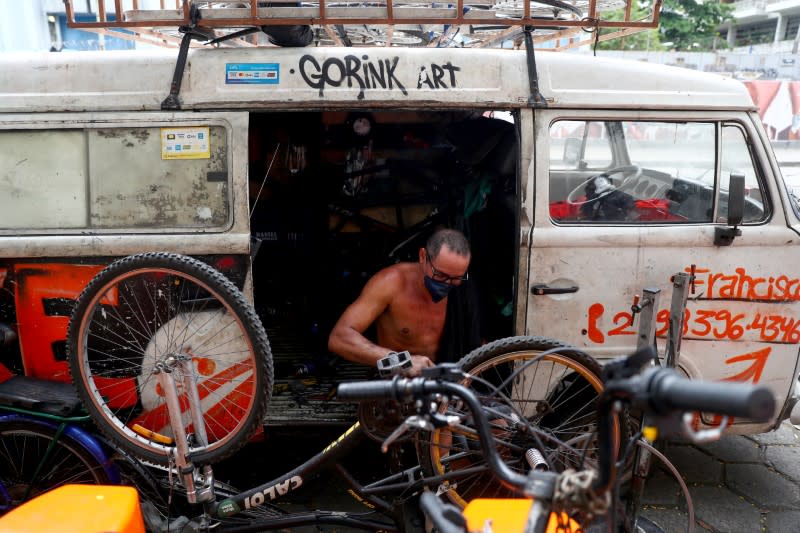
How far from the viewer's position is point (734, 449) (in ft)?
14.0

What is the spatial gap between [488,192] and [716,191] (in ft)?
4.26

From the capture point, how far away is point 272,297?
16.6ft

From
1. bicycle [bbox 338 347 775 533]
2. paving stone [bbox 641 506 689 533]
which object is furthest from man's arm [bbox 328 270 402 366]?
paving stone [bbox 641 506 689 533]

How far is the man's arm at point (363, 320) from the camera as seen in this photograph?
322cm

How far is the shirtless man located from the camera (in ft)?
10.5

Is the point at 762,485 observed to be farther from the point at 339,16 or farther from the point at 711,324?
the point at 339,16

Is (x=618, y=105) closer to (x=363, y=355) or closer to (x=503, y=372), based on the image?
(x=503, y=372)

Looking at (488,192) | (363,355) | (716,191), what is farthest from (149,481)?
(716,191)

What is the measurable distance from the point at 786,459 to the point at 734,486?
594mm

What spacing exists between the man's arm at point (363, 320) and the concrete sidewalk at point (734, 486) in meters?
1.88

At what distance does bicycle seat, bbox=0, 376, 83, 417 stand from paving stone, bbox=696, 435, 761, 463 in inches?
153

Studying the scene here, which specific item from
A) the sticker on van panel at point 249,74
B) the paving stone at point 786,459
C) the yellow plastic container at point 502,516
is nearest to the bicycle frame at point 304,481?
the yellow plastic container at point 502,516

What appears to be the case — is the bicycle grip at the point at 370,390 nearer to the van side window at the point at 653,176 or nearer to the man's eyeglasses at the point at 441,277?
the man's eyeglasses at the point at 441,277

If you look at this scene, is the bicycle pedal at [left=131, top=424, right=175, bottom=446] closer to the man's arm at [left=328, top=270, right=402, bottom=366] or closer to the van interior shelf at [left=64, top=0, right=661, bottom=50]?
the man's arm at [left=328, top=270, right=402, bottom=366]
